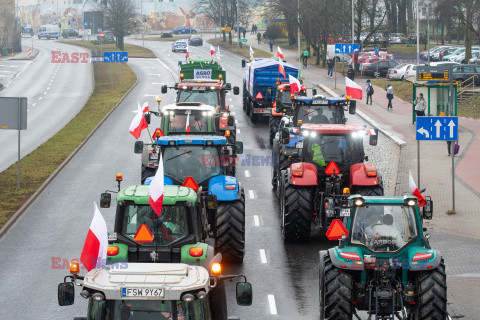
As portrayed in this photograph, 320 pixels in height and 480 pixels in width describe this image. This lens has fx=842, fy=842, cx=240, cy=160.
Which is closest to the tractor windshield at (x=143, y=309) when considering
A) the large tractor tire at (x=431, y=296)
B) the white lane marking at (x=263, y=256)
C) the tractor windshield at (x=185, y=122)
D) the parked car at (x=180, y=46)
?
the large tractor tire at (x=431, y=296)

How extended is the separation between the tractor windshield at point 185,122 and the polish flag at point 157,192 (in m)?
13.1

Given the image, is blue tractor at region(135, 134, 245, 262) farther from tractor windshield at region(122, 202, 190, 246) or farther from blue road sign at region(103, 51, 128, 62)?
blue road sign at region(103, 51, 128, 62)

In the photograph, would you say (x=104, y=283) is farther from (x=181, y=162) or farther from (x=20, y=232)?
(x=20, y=232)

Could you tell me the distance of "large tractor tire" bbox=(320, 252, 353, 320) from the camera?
12.4m

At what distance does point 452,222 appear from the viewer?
21.6 meters

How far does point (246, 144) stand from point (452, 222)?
14893 millimetres

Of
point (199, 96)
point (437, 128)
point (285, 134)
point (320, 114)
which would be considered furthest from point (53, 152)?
point (437, 128)

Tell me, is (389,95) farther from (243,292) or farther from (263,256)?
(243,292)

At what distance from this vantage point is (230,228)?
1730cm

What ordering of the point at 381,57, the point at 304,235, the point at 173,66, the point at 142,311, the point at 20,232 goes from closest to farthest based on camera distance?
the point at 142,311, the point at 304,235, the point at 20,232, the point at 381,57, the point at 173,66

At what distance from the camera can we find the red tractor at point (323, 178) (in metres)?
18.9

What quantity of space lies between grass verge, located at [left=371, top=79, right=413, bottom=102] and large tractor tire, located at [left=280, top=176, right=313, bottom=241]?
3157 cm

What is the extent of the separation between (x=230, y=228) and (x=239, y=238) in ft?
1.02

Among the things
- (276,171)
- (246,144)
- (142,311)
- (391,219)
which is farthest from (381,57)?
(142,311)
